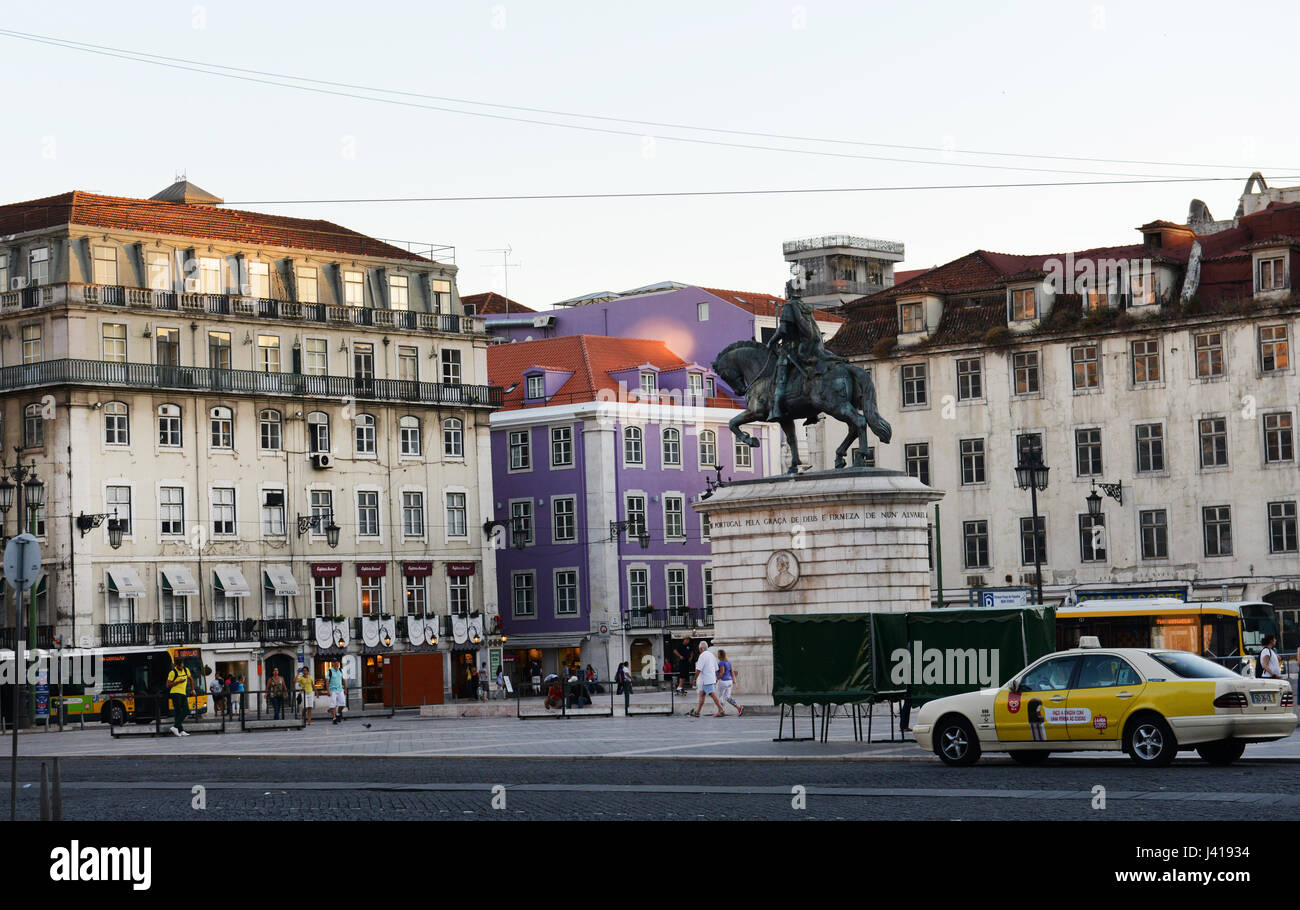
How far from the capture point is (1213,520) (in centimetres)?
6675

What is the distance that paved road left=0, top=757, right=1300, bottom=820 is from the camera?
1723 centimetres

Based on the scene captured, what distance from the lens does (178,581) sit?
68.1 m

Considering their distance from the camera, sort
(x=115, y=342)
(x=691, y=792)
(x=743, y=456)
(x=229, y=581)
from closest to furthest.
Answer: (x=691, y=792)
(x=115, y=342)
(x=229, y=581)
(x=743, y=456)

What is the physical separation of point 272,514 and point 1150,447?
29841 mm

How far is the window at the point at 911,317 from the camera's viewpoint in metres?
74.2

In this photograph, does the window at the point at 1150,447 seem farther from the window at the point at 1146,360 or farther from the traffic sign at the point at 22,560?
the traffic sign at the point at 22,560

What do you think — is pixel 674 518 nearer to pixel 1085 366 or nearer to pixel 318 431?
pixel 318 431

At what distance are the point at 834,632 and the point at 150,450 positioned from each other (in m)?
43.7

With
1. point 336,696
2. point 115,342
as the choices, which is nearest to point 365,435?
point 115,342

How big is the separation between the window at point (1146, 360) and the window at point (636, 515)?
20.2 metres

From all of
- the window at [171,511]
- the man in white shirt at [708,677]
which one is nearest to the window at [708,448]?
the window at [171,511]

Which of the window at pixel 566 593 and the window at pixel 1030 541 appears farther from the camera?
the window at pixel 566 593
